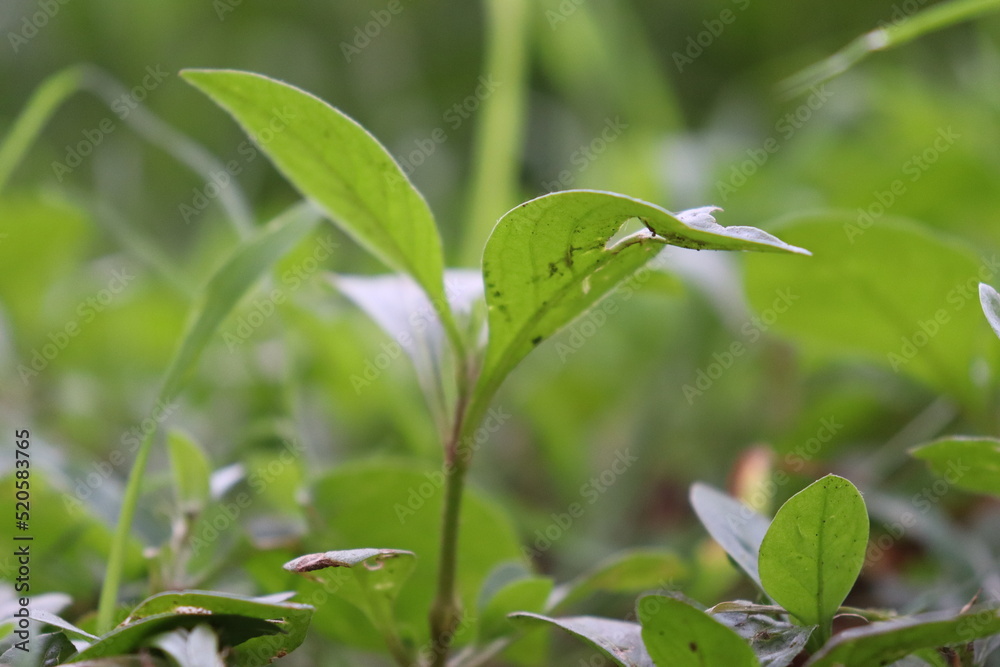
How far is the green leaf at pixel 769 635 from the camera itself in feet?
1.01

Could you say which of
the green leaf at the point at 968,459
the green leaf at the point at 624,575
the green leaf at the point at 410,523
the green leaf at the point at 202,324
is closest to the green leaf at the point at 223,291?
the green leaf at the point at 202,324

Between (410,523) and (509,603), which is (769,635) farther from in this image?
(410,523)

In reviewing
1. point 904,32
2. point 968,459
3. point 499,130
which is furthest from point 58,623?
point 499,130

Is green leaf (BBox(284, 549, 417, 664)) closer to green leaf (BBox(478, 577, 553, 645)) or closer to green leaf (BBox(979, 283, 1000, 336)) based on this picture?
green leaf (BBox(478, 577, 553, 645))

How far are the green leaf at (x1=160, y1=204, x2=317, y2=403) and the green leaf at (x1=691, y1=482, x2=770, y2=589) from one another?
0.84 ft

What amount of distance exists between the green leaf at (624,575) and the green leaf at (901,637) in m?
0.14

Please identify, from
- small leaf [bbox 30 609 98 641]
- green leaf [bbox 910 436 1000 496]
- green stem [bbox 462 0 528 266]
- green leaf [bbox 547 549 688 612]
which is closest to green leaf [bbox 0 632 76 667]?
small leaf [bbox 30 609 98 641]

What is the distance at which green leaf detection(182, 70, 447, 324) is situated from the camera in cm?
35

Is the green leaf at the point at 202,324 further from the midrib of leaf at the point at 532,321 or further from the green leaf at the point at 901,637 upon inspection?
the green leaf at the point at 901,637

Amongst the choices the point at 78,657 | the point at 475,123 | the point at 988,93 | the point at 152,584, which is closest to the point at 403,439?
the point at 152,584

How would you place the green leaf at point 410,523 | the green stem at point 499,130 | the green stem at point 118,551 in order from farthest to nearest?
the green stem at point 499,130, the green leaf at point 410,523, the green stem at point 118,551

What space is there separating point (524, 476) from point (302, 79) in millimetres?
1149

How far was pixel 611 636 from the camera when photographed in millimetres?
338

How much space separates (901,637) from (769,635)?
0.05 m
